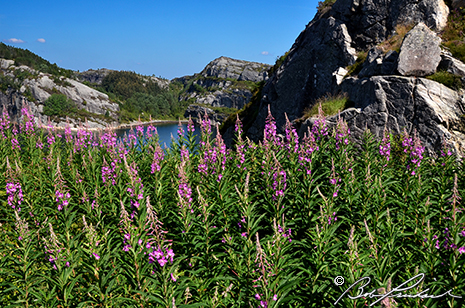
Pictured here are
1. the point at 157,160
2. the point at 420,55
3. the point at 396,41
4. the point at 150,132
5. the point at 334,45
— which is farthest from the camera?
the point at 334,45

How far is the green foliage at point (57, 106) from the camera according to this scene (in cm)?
14012

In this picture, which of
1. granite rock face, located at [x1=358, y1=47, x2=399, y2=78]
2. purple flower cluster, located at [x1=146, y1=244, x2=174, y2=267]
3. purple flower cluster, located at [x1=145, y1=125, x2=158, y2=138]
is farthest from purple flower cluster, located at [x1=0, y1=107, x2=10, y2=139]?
granite rock face, located at [x1=358, y1=47, x2=399, y2=78]

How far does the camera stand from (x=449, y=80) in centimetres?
1255

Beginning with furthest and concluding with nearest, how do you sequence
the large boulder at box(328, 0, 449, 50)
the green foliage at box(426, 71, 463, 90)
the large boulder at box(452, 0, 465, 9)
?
the large boulder at box(328, 0, 449, 50)
the large boulder at box(452, 0, 465, 9)
the green foliage at box(426, 71, 463, 90)

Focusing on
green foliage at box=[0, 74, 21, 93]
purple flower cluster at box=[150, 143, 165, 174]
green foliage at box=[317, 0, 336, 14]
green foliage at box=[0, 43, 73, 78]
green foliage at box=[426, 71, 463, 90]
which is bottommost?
purple flower cluster at box=[150, 143, 165, 174]

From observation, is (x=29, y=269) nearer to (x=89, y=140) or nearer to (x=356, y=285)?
(x=356, y=285)

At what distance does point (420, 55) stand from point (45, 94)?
184842mm

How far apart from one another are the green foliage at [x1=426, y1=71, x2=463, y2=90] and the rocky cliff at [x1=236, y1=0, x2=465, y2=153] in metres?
0.22

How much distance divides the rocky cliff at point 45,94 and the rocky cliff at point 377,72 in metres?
138

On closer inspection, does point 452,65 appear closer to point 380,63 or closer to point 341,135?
point 380,63

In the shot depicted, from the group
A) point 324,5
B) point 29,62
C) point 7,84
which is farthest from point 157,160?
point 29,62

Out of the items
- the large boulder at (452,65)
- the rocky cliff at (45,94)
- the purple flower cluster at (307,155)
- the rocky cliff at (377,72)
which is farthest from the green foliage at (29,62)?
the purple flower cluster at (307,155)

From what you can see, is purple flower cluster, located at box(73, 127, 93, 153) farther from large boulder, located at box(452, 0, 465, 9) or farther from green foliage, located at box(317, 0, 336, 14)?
green foliage, located at box(317, 0, 336, 14)

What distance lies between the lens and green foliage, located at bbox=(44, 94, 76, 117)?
140 m
